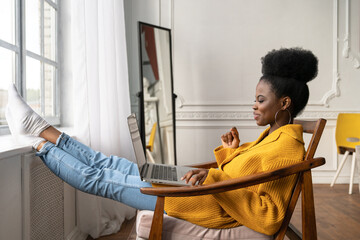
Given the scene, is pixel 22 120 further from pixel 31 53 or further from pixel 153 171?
pixel 31 53

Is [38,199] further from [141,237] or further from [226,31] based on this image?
[226,31]

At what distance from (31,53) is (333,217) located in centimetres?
259

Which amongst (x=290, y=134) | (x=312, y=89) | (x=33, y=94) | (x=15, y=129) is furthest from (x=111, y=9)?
(x=312, y=89)

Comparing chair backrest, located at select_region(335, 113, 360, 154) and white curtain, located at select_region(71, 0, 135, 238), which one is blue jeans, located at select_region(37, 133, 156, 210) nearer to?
white curtain, located at select_region(71, 0, 135, 238)

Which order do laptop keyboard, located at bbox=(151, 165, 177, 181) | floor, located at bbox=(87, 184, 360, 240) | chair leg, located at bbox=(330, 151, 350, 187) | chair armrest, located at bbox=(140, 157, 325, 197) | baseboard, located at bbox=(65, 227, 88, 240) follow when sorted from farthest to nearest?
1. chair leg, located at bbox=(330, 151, 350, 187)
2. floor, located at bbox=(87, 184, 360, 240)
3. baseboard, located at bbox=(65, 227, 88, 240)
4. laptop keyboard, located at bbox=(151, 165, 177, 181)
5. chair armrest, located at bbox=(140, 157, 325, 197)

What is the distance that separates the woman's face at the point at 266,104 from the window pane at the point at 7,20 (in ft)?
4.37

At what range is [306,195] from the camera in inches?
50.7

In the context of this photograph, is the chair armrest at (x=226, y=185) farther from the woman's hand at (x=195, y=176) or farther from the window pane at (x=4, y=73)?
the window pane at (x=4, y=73)

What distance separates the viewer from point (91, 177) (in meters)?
1.53

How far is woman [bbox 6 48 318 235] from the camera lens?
129cm

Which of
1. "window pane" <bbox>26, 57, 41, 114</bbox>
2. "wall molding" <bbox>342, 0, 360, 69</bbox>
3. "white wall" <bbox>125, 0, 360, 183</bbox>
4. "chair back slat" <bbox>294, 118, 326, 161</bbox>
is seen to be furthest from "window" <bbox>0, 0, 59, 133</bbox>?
"wall molding" <bbox>342, 0, 360, 69</bbox>

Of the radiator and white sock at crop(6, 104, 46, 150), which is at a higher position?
white sock at crop(6, 104, 46, 150)

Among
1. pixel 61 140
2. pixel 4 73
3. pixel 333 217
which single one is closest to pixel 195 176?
pixel 61 140

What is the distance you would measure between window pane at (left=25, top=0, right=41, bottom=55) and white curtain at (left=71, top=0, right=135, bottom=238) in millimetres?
267
